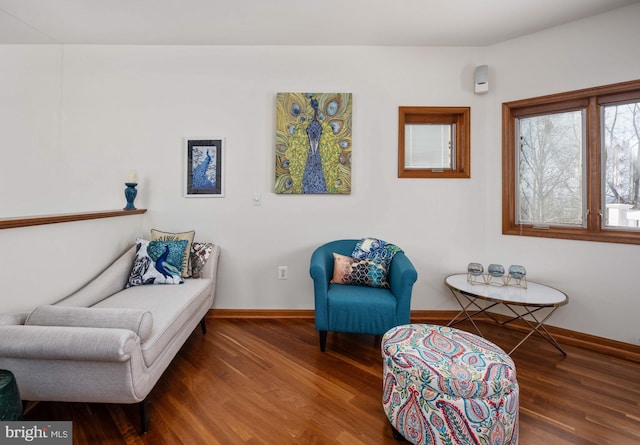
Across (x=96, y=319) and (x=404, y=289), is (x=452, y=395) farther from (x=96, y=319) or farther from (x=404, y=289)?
(x=96, y=319)

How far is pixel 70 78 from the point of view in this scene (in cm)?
264

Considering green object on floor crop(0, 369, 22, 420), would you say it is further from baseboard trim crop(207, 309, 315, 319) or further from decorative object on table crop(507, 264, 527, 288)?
decorative object on table crop(507, 264, 527, 288)

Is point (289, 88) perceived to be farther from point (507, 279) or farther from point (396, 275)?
point (507, 279)

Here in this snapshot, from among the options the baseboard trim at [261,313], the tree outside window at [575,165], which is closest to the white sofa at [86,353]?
the baseboard trim at [261,313]

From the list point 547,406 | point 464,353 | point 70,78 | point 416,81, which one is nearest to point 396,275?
point 464,353

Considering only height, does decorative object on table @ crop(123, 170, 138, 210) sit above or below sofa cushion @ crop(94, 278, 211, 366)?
above

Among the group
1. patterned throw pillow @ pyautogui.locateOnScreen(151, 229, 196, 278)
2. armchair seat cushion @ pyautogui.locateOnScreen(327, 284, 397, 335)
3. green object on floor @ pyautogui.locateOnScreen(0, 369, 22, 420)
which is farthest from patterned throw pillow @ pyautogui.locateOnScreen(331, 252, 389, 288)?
green object on floor @ pyautogui.locateOnScreen(0, 369, 22, 420)

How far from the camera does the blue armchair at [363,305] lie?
1.96 m

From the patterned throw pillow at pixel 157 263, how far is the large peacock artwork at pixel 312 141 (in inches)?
41.6

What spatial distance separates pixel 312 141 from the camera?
265cm

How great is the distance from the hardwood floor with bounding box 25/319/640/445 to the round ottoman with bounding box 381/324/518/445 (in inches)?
8.5

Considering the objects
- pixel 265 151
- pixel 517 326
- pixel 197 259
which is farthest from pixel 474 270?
pixel 197 259

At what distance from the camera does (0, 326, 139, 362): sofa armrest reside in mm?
1152

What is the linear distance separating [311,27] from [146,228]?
96.8 inches
